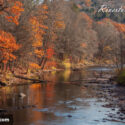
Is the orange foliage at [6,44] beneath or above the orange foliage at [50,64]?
above

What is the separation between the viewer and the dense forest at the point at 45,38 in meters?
29.1

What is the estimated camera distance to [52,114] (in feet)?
49.4

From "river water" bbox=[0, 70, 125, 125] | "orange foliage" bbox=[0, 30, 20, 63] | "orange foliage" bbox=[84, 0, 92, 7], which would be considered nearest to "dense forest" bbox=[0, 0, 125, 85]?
"orange foliage" bbox=[0, 30, 20, 63]

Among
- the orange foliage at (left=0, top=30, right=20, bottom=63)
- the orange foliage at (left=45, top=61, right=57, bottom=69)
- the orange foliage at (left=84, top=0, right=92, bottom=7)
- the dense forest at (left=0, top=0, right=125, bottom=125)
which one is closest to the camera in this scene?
the dense forest at (left=0, top=0, right=125, bottom=125)

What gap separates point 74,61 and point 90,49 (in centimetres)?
1158

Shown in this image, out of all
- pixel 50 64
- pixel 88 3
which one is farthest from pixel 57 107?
pixel 88 3

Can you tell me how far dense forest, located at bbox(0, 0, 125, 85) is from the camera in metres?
29.1

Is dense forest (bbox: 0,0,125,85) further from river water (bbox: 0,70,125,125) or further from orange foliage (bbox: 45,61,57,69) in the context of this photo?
river water (bbox: 0,70,125,125)

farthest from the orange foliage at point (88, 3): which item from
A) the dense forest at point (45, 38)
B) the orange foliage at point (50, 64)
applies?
the orange foliage at point (50, 64)

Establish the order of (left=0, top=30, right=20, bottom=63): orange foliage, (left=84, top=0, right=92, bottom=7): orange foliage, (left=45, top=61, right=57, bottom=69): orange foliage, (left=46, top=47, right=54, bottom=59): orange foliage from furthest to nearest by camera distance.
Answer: (left=84, top=0, right=92, bottom=7): orange foliage, (left=45, top=61, right=57, bottom=69): orange foliage, (left=46, top=47, right=54, bottom=59): orange foliage, (left=0, top=30, right=20, bottom=63): orange foliage

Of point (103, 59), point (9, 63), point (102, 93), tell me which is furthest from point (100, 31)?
point (102, 93)

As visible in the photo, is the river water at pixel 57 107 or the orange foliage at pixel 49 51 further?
the orange foliage at pixel 49 51

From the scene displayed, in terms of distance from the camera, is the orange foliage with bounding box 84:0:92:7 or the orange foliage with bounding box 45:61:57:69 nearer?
the orange foliage with bounding box 45:61:57:69

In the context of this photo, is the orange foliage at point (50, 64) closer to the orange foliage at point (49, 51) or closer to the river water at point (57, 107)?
the orange foliage at point (49, 51)
